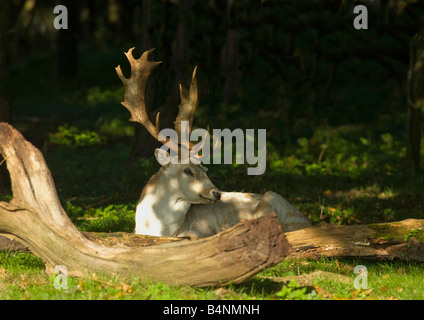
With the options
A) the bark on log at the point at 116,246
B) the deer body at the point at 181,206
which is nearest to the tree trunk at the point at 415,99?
the deer body at the point at 181,206

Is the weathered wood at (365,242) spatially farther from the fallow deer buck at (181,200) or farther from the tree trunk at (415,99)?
the tree trunk at (415,99)

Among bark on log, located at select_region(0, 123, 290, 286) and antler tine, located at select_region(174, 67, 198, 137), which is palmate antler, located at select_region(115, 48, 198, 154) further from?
bark on log, located at select_region(0, 123, 290, 286)

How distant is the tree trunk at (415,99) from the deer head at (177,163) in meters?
6.15

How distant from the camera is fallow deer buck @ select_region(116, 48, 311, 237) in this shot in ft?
25.2

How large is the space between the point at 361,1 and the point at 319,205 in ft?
33.5

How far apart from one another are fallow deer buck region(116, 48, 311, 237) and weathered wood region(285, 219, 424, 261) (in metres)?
0.97

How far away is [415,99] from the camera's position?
496 inches

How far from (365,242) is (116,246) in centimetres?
286

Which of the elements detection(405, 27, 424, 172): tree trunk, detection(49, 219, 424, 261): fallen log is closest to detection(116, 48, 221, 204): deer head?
detection(49, 219, 424, 261): fallen log

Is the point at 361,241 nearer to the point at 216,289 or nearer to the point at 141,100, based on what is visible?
the point at 216,289

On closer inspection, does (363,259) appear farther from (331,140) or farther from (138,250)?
(331,140)

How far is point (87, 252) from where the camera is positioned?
19.5ft

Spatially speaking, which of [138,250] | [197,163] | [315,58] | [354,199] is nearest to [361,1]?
[315,58]

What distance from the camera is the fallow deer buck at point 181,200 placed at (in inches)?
302
